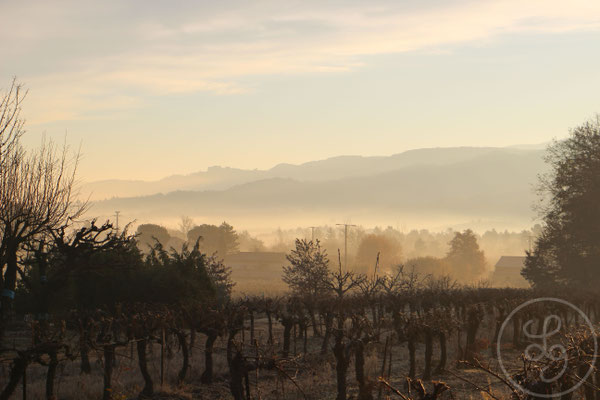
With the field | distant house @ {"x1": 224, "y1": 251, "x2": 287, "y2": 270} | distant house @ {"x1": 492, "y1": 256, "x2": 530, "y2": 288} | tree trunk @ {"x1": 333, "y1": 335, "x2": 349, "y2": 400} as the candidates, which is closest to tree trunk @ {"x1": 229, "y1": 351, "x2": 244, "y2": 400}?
the field

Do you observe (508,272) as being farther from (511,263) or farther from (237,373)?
(237,373)

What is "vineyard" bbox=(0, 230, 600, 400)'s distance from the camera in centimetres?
1377

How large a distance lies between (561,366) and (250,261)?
12084 centimetres

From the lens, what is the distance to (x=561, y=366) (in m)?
8.27

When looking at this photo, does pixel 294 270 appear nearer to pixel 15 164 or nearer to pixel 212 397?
pixel 15 164

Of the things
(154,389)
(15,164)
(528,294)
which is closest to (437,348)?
(528,294)

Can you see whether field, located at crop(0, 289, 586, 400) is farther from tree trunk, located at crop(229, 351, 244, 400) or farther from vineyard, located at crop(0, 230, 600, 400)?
tree trunk, located at crop(229, 351, 244, 400)

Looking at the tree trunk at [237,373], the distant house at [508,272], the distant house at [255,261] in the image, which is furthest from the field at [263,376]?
the distant house at [255,261]

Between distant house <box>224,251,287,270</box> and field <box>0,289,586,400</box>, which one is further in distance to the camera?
distant house <box>224,251,287,270</box>

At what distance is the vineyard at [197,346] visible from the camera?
1377 centimetres

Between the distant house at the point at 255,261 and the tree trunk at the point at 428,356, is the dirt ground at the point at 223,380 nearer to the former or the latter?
the tree trunk at the point at 428,356

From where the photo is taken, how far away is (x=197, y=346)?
2758 cm

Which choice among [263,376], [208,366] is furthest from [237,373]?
[263,376]

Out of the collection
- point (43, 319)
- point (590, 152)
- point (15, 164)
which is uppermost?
point (590, 152)
